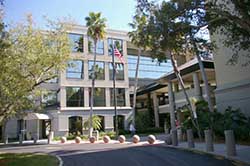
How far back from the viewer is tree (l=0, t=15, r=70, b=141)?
18609mm

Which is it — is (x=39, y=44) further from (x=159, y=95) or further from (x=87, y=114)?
(x=159, y=95)

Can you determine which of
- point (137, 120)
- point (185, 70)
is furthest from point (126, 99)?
point (185, 70)

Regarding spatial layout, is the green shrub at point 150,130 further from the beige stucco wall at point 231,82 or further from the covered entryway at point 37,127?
the beige stucco wall at point 231,82

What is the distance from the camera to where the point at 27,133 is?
40250 mm

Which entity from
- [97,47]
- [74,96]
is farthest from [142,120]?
[97,47]

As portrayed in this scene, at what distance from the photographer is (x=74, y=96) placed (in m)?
43.5

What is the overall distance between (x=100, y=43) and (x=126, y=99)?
33.5 ft

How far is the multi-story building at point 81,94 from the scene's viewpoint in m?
41.7

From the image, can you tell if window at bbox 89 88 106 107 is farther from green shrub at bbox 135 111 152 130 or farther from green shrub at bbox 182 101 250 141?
green shrub at bbox 182 101 250 141

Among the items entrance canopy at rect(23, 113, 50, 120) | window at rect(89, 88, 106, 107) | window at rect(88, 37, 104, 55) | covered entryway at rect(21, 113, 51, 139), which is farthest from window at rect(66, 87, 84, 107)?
window at rect(88, 37, 104, 55)

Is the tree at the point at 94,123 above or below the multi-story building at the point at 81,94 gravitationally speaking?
below

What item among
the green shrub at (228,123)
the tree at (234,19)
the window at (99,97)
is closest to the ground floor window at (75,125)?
the window at (99,97)

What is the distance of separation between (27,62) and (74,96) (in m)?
23.6

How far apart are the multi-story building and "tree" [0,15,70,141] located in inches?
658
